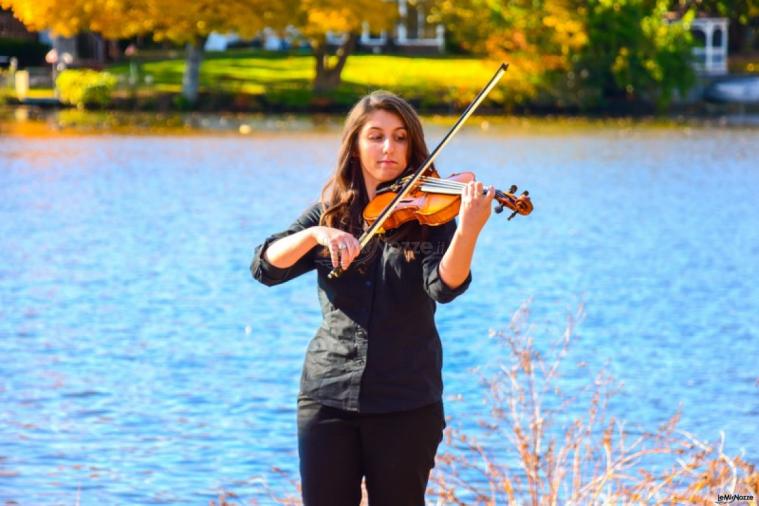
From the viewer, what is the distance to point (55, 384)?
13.7m

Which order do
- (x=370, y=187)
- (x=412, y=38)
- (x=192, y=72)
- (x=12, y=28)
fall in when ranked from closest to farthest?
1. (x=370, y=187)
2. (x=192, y=72)
3. (x=12, y=28)
4. (x=412, y=38)

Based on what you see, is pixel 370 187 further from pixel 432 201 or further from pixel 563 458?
pixel 563 458

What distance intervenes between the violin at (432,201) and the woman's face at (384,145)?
64 mm

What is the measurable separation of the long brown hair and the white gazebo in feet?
184

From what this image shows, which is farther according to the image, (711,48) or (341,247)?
(711,48)

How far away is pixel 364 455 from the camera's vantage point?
505cm

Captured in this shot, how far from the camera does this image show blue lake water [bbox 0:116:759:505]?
458 inches

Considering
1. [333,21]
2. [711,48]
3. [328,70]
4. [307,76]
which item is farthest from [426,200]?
[711,48]

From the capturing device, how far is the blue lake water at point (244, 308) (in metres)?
11.6

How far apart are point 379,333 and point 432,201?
0.45 m

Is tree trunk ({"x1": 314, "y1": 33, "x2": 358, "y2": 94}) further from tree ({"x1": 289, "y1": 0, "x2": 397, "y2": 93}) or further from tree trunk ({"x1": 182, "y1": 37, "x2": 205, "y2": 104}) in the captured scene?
tree trunk ({"x1": 182, "y1": 37, "x2": 205, "y2": 104})

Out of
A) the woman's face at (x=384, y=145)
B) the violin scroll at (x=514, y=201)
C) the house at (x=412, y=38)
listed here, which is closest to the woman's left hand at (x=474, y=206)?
the violin scroll at (x=514, y=201)

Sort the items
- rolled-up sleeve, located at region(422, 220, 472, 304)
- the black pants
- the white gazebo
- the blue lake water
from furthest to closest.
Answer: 1. the white gazebo
2. the blue lake water
3. the black pants
4. rolled-up sleeve, located at region(422, 220, 472, 304)
